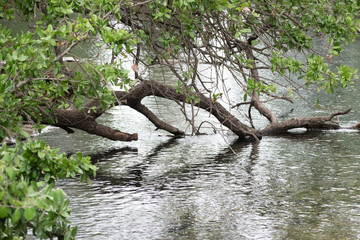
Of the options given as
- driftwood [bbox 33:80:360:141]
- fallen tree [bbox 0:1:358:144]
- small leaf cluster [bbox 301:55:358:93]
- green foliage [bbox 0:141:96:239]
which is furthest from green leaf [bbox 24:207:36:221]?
driftwood [bbox 33:80:360:141]

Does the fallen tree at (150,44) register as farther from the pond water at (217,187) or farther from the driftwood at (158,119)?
the pond water at (217,187)

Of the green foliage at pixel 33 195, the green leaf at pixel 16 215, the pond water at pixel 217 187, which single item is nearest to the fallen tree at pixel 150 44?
the green foliage at pixel 33 195

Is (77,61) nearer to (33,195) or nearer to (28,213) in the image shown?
(33,195)

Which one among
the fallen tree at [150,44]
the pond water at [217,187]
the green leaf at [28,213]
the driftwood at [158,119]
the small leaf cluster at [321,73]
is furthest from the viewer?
the driftwood at [158,119]

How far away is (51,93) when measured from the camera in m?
7.55

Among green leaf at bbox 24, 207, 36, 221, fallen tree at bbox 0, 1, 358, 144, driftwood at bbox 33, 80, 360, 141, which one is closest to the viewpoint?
green leaf at bbox 24, 207, 36, 221

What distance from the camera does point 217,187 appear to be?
34.3 feet

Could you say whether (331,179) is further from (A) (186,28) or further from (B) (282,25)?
(A) (186,28)

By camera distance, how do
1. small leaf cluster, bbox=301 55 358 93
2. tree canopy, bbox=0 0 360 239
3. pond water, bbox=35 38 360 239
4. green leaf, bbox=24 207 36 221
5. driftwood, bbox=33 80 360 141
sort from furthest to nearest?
1. driftwood, bbox=33 80 360 141
2. pond water, bbox=35 38 360 239
3. small leaf cluster, bbox=301 55 358 93
4. tree canopy, bbox=0 0 360 239
5. green leaf, bbox=24 207 36 221

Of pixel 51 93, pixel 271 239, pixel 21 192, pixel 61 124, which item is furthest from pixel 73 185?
pixel 21 192

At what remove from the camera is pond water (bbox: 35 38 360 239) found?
8.31 metres

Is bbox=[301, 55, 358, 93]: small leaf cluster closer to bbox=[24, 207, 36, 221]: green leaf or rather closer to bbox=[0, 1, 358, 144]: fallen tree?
bbox=[0, 1, 358, 144]: fallen tree

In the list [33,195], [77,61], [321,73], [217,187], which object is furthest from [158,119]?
[33,195]

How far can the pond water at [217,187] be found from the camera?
8312 millimetres
